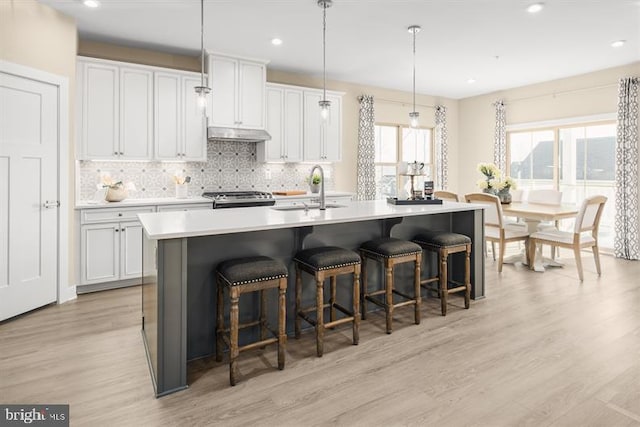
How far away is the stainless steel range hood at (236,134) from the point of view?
494 cm

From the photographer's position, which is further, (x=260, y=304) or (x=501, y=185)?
(x=501, y=185)

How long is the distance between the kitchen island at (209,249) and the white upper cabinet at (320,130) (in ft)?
8.27

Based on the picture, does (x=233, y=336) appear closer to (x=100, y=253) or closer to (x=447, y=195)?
(x=100, y=253)

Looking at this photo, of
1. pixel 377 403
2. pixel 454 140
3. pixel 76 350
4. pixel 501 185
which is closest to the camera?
pixel 377 403

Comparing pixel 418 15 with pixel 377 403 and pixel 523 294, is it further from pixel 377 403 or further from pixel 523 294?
pixel 377 403

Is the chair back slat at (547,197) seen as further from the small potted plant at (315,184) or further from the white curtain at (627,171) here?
the small potted plant at (315,184)

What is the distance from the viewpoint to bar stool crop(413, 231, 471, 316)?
3451 mm

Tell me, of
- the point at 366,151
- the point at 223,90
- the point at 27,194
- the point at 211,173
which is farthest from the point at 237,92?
the point at 27,194

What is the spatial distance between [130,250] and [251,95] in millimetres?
2441

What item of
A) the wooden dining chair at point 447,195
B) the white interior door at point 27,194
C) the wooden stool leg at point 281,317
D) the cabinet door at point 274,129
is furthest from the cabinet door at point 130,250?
the wooden dining chair at point 447,195

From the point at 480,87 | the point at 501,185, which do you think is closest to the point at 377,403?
the point at 501,185

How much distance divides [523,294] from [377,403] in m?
2.58

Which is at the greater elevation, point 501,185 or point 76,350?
point 501,185

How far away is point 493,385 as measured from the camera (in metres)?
2.31
